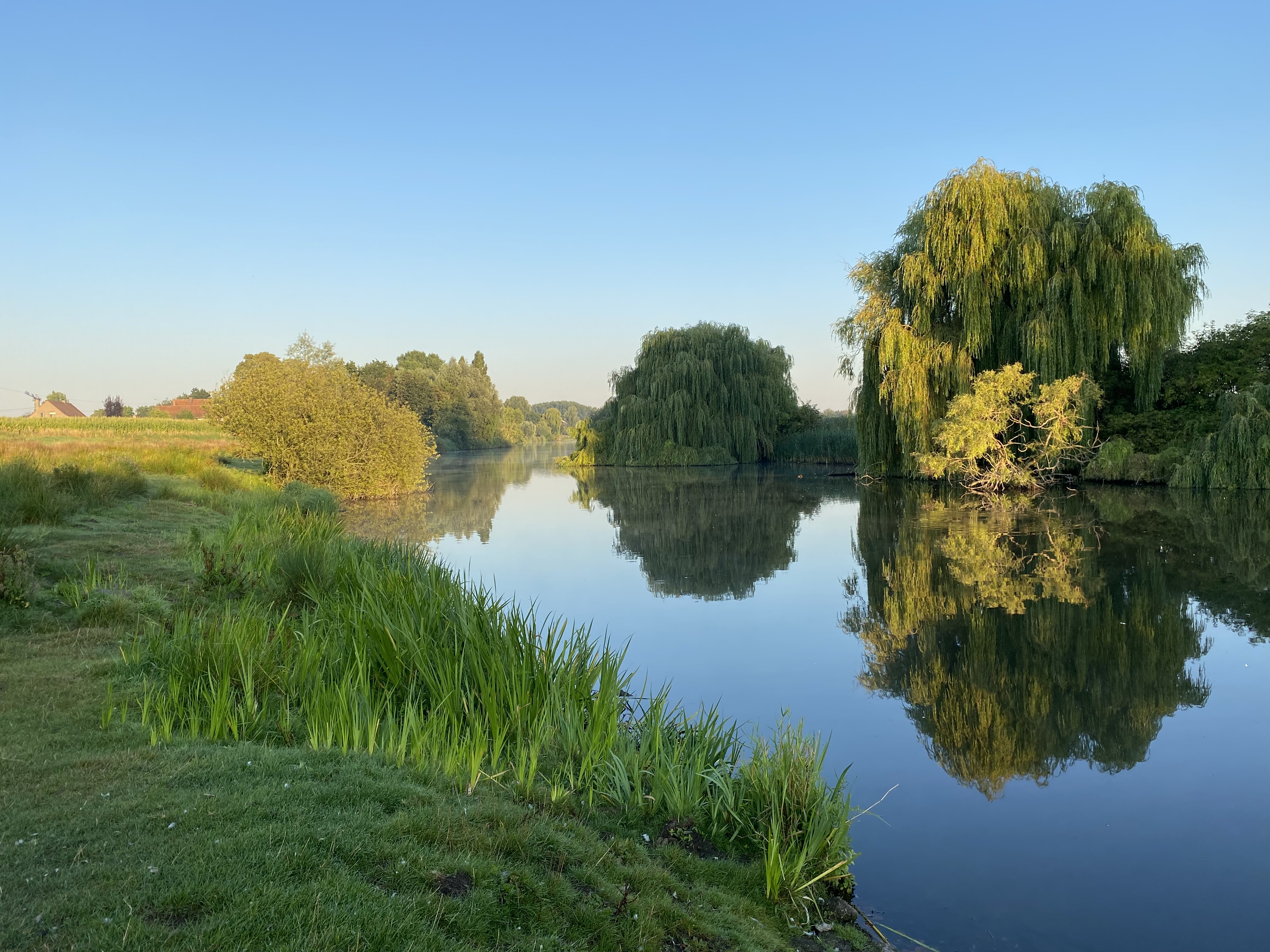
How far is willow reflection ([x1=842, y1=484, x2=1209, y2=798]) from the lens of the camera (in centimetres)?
591

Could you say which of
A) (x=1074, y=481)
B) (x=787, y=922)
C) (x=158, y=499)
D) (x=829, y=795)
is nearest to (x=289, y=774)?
(x=787, y=922)

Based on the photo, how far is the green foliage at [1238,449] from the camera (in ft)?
63.2

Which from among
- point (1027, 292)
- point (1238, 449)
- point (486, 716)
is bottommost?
point (486, 716)

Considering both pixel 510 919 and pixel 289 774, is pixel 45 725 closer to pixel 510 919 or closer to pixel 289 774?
pixel 289 774

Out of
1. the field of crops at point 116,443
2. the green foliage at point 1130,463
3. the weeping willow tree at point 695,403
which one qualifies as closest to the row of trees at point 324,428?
the field of crops at point 116,443

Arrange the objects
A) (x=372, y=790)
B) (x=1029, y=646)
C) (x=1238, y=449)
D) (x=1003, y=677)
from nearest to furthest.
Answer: (x=372, y=790)
(x=1003, y=677)
(x=1029, y=646)
(x=1238, y=449)

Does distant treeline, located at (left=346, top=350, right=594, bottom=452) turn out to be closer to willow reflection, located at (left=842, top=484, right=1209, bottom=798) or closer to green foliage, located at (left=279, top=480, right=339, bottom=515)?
green foliage, located at (left=279, top=480, right=339, bottom=515)

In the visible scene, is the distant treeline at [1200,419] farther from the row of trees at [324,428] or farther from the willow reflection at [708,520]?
the row of trees at [324,428]

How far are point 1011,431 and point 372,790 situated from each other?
23.5 meters

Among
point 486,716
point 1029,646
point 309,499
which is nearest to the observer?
point 486,716

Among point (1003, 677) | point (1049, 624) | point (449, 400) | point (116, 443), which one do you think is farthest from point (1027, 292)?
point (449, 400)

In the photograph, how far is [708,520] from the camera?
65.1 ft

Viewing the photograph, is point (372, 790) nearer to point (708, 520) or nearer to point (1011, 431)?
point (708, 520)

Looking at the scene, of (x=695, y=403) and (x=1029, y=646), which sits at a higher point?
(x=695, y=403)
